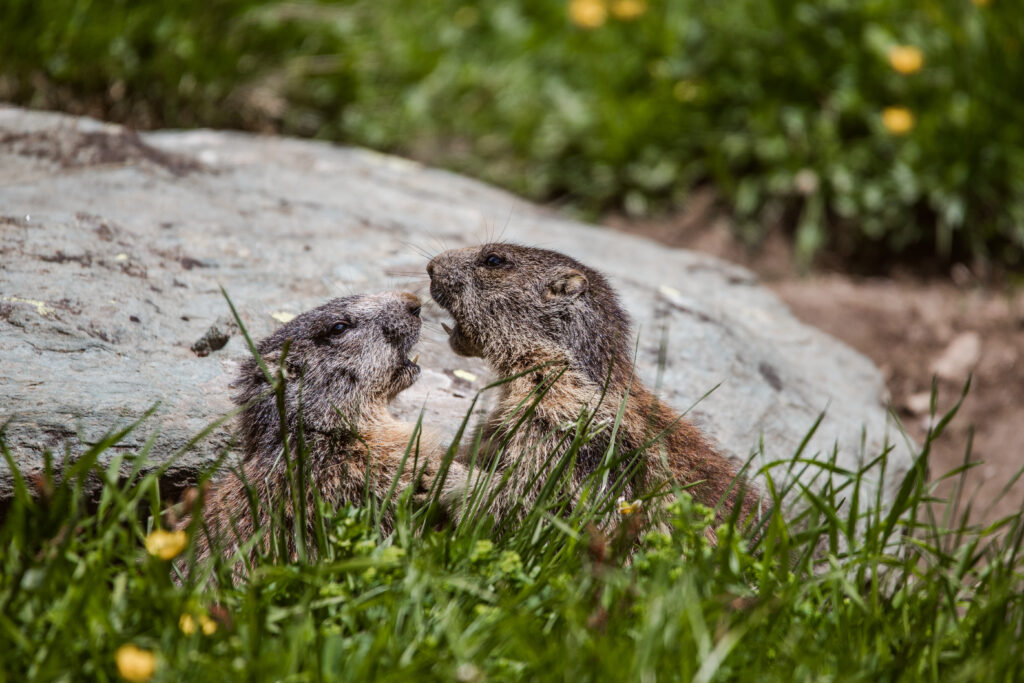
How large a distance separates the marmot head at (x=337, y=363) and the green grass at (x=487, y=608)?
73 centimetres

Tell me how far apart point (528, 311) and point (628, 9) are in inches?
199

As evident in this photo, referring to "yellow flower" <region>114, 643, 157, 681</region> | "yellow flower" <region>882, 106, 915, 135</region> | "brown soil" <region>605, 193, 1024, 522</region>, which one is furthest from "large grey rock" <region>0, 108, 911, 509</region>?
"yellow flower" <region>882, 106, 915, 135</region>

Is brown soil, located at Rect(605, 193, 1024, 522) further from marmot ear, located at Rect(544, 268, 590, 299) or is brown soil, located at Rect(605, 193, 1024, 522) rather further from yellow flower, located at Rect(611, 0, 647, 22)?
marmot ear, located at Rect(544, 268, 590, 299)

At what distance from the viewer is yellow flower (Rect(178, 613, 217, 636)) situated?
2771 millimetres

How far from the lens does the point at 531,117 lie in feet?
28.0

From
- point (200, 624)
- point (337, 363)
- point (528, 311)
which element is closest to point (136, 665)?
point (200, 624)

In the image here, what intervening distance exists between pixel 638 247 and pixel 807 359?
144cm

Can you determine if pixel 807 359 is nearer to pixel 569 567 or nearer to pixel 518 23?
pixel 569 567

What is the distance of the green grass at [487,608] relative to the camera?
2711 millimetres

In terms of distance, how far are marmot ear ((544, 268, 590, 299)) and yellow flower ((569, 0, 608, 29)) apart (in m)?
4.76

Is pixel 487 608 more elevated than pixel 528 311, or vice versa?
pixel 528 311

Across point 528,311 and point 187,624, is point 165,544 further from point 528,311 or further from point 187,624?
point 528,311

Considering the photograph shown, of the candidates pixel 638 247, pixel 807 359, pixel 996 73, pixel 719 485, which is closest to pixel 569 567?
pixel 719 485

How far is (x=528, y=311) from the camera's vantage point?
447cm
